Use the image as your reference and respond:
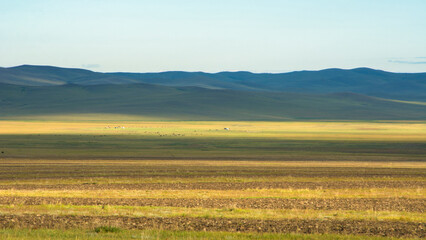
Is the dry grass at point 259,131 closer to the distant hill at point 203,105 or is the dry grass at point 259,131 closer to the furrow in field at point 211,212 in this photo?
the distant hill at point 203,105

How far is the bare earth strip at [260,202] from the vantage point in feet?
56.7

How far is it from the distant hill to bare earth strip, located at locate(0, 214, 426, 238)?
416 feet

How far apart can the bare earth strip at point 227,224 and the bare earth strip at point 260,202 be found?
298 cm

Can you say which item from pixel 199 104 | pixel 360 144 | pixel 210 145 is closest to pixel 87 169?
pixel 210 145

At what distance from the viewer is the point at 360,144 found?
215 feet

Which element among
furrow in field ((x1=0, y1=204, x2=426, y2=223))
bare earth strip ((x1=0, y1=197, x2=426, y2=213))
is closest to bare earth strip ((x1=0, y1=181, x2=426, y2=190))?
bare earth strip ((x1=0, y1=197, x2=426, y2=213))

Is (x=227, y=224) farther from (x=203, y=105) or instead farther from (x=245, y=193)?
(x=203, y=105)

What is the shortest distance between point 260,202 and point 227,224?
198 inches

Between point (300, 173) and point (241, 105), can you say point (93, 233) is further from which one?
point (241, 105)

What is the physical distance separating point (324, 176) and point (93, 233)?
19.3 metres

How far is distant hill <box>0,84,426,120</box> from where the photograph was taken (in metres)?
152

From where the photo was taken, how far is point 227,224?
13625mm

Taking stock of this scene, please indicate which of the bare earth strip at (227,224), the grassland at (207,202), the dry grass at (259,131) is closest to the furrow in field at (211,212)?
the grassland at (207,202)

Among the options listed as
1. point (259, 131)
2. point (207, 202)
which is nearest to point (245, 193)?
point (207, 202)
